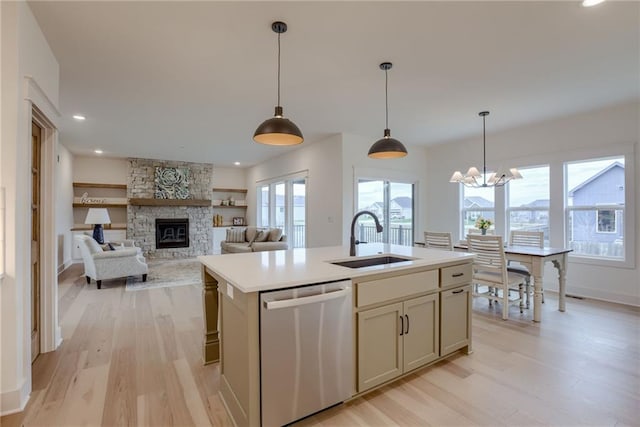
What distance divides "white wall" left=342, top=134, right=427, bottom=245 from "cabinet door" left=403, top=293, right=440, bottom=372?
2.67 meters

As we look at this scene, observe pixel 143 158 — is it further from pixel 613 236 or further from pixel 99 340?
pixel 613 236

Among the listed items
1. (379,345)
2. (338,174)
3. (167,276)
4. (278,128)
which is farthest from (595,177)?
(167,276)

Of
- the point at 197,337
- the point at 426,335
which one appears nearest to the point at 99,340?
the point at 197,337

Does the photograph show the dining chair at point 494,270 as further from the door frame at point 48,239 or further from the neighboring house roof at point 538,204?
the door frame at point 48,239

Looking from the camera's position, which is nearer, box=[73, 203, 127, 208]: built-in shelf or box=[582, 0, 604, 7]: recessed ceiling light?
box=[582, 0, 604, 7]: recessed ceiling light

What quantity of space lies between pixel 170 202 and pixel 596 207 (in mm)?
8803

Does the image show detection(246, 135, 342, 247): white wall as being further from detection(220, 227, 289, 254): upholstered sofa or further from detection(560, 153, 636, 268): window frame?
detection(560, 153, 636, 268): window frame

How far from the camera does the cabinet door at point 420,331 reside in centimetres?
223

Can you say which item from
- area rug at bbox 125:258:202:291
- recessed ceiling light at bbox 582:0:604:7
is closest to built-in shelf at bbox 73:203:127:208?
area rug at bbox 125:258:202:291

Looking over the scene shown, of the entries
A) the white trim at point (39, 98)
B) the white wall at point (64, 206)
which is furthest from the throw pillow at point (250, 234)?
the white trim at point (39, 98)

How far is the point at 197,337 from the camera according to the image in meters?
3.04

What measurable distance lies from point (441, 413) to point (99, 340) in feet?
10.1

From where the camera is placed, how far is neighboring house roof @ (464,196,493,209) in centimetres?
573

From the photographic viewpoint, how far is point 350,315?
1930 millimetres
